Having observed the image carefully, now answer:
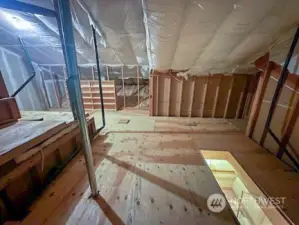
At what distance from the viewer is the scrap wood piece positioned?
133cm

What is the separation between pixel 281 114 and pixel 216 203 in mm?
2311

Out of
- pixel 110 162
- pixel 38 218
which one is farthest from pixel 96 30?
pixel 38 218

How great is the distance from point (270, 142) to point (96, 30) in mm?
4280

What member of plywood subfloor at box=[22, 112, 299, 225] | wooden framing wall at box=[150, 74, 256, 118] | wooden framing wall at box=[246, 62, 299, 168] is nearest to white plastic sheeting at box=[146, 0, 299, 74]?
wooden framing wall at box=[246, 62, 299, 168]

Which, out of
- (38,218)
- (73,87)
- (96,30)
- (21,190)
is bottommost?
(38,218)

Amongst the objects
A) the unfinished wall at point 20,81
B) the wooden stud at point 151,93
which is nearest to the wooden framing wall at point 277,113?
the wooden stud at point 151,93

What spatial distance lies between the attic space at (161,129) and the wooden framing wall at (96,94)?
1.21m

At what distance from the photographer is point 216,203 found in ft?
5.49

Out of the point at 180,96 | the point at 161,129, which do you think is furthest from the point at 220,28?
the point at 180,96

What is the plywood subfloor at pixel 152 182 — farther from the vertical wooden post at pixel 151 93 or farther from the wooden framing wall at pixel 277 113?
the vertical wooden post at pixel 151 93

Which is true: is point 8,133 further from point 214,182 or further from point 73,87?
point 214,182

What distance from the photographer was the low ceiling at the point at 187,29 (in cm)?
201

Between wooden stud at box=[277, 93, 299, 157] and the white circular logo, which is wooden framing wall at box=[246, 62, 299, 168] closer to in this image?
wooden stud at box=[277, 93, 299, 157]

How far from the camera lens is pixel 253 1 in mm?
1829
